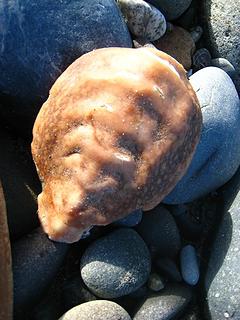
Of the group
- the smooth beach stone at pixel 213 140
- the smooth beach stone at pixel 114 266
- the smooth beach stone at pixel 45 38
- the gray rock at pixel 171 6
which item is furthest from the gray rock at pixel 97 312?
the gray rock at pixel 171 6

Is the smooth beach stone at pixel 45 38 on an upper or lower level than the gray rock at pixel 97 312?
upper

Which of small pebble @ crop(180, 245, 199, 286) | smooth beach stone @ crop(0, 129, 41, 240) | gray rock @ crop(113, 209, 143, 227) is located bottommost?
small pebble @ crop(180, 245, 199, 286)

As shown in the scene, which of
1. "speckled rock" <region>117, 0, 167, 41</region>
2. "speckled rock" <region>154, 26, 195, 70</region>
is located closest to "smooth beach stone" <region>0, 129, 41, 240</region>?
"speckled rock" <region>117, 0, 167, 41</region>

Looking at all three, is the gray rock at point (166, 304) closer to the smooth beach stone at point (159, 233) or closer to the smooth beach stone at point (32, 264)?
the smooth beach stone at point (159, 233)

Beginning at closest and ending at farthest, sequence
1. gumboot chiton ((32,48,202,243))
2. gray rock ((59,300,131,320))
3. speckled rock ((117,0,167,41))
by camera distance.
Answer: gumboot chiton ((32,48,202,243)) → gray rock ((59,300,131,320)) → speckled rock ((117,0,167,41))

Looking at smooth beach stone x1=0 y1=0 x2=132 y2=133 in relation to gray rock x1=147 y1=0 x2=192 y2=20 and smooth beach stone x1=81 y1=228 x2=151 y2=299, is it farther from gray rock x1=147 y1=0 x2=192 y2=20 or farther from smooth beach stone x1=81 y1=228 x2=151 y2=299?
smooth beach stone x1=81 y1=228 x2=151 y2=299

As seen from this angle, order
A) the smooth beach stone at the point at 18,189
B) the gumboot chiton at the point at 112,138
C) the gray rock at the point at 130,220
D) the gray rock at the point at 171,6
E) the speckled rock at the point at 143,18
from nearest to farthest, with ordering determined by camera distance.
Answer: the gumboot chiton at the point at 112,138, the smooth beach stone at the point at 18,189, the gray rock at the point at 130,220, the speckled rock at the point at 143,18, the gray rock at the point at 171,6
